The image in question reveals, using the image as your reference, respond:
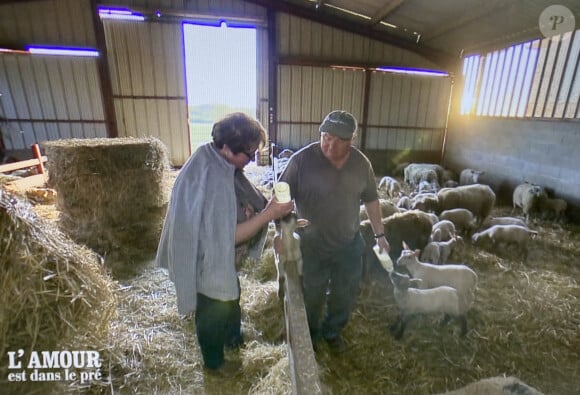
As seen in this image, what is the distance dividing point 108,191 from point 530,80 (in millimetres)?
9933

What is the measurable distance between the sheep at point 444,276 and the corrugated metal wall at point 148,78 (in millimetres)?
9577

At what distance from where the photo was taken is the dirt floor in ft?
7.99

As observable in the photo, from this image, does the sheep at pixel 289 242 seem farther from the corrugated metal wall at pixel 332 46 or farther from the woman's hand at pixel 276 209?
the corrugated metal wall at pixel 332 46

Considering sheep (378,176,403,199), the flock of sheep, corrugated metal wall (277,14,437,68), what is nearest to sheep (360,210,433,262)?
the flock of sheep

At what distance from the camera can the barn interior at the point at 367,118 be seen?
265cm

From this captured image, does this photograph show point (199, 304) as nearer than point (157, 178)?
Yes

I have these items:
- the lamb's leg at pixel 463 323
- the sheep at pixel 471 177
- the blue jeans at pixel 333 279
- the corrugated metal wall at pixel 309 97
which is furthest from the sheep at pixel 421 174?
the blue jeans at pixel 333 279

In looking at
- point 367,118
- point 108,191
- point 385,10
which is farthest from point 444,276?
point 367,118

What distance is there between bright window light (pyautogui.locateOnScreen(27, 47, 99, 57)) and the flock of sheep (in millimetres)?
10049

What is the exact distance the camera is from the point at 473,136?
9.73m

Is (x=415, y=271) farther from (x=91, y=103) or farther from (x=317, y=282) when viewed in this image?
(x=91, y=103)

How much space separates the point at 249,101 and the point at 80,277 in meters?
10.1

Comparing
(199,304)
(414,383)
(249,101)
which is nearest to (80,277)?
(199,304)

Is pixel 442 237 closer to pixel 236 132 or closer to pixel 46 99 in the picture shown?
pixel 236 132
